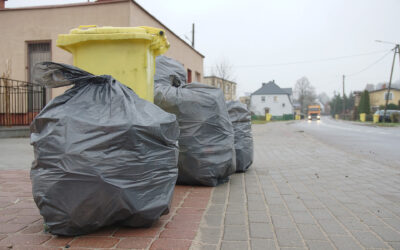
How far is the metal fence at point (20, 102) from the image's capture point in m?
9.92

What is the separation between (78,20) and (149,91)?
8038 millimetres

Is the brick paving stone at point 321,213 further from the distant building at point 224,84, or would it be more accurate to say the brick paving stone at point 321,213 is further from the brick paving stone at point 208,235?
the distant building at point 224,84

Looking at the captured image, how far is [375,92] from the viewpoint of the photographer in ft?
195

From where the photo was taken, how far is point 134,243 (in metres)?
2.05

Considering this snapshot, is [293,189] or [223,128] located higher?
[223,128]

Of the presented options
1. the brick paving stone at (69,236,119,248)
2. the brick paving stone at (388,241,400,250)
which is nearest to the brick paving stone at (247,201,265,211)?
the brick paving stone at (388,241,400,250)

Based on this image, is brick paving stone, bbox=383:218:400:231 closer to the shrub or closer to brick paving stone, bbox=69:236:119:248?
brick paving stone, bbox=69:236:119:248

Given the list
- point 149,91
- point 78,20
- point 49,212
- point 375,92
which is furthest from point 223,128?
point 375,92

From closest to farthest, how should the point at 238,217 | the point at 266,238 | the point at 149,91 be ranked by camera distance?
1. the point at 266,238
2. the point at 238,217
3. the point at 149,91

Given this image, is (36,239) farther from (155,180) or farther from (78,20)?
(78,20)

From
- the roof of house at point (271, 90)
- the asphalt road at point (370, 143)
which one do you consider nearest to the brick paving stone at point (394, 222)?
the asphalt road at point (370, 143)

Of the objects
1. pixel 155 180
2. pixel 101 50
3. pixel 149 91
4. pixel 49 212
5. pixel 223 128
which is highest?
pixel 101 50

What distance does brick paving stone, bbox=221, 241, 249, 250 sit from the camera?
203cm

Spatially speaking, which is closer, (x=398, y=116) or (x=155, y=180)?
(x=155, y=180)
